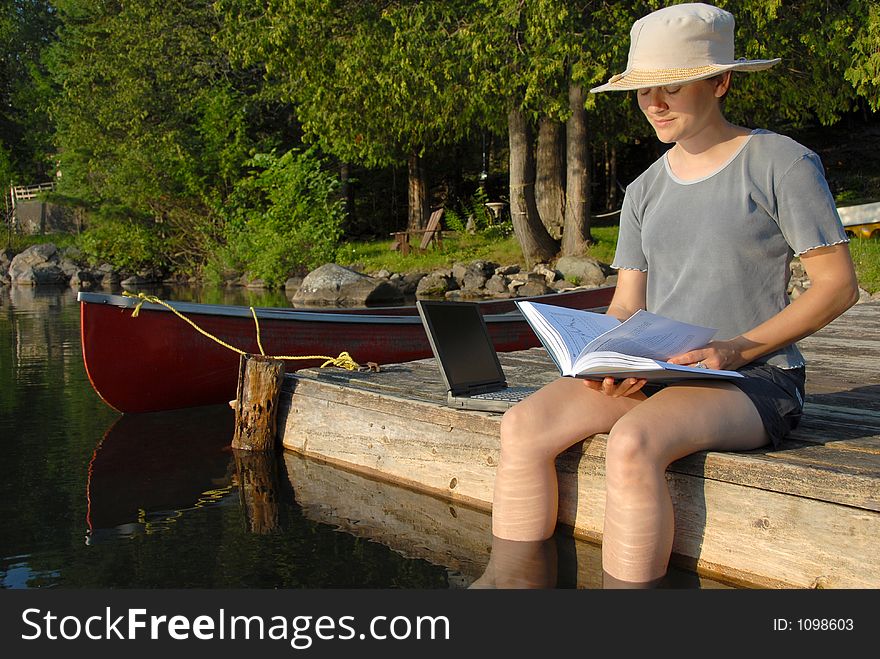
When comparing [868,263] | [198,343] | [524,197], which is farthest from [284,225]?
[198,343]

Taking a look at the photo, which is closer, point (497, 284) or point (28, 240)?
point (497, 284)

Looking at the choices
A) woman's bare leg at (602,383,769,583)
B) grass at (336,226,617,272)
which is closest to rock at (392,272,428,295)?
grass at (336,226,617,272)

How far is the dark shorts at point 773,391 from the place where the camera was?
10.2ft

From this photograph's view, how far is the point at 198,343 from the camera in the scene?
7.47 metres

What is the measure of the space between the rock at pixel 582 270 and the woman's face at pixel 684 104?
47.3ft

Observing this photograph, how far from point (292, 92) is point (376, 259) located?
498 cm

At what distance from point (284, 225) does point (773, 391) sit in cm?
2311

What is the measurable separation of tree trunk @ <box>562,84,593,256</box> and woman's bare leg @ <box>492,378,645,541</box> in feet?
49.0

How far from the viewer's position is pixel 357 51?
17.9 metres

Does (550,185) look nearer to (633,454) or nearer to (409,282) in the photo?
(409,282)

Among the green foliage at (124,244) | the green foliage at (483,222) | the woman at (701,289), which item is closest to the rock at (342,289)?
the green foliage at (483,222)

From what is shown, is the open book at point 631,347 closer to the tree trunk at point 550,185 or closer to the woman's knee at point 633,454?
the woman's knee at point 633,454

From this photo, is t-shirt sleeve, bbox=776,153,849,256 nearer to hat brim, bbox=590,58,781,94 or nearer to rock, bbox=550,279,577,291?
hat brim, bbox=590,58,781,94

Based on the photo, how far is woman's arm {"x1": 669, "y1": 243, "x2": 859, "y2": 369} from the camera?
2955mm
